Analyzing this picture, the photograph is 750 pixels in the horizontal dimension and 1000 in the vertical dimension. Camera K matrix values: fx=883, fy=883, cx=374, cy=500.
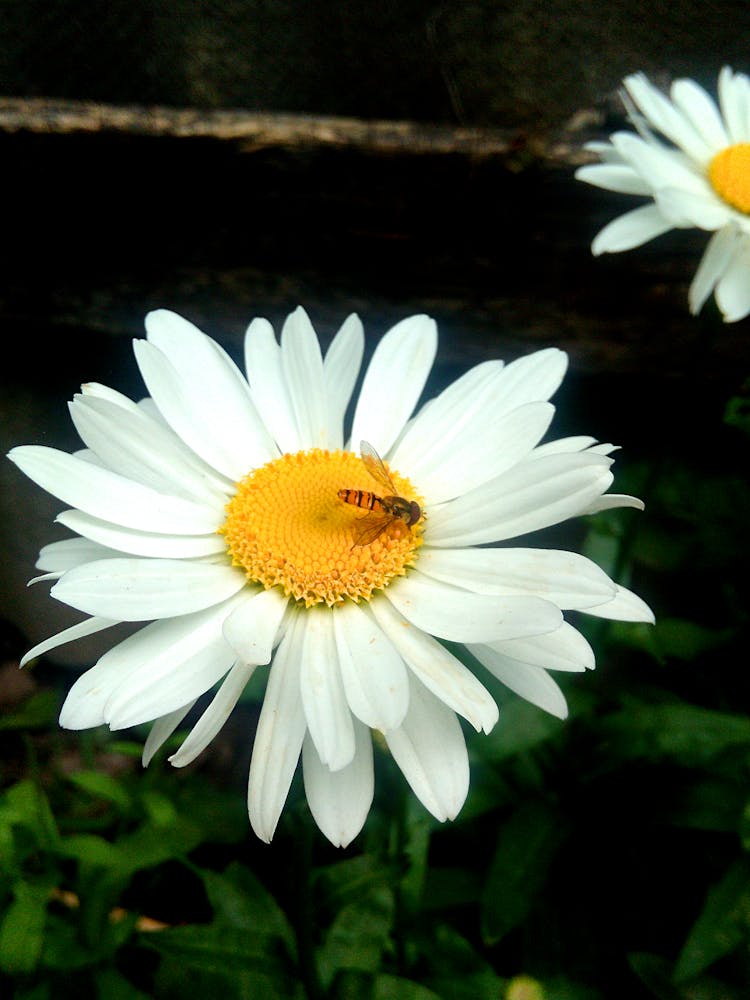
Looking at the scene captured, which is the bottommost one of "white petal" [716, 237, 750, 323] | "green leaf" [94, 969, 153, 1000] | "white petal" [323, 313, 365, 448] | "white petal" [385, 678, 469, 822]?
"green leaf" [94, 969, 153, 1000]

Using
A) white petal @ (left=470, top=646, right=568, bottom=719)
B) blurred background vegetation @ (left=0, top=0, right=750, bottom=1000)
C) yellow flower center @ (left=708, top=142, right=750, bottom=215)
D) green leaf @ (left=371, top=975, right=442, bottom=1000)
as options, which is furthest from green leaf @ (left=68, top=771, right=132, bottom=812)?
yellow flower center @ (left=708, top=142, right=750, bottom=215)

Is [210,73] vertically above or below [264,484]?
above

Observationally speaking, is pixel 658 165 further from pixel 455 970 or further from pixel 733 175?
pixel 455 970

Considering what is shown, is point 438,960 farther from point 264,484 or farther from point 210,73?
point 210,73

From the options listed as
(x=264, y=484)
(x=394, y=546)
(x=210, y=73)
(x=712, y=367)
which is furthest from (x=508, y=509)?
(x=210, y=73)

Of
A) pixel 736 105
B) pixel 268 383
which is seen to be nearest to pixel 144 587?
pixel 268 383

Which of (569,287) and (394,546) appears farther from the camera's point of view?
(569,287)

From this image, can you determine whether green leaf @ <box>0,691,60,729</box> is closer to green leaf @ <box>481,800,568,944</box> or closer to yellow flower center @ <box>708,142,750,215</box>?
green leaf @ <box>481,800,568,944</box>
